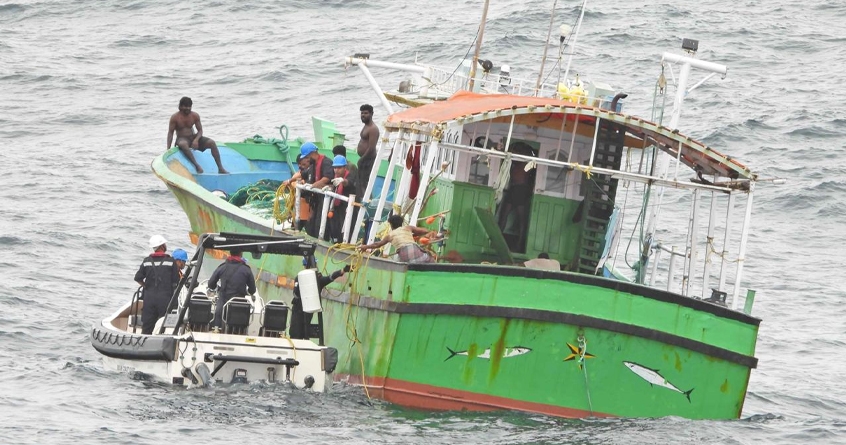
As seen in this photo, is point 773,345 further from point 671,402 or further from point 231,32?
point 231,32

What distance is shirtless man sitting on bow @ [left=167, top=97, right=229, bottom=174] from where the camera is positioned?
24094 millimetres

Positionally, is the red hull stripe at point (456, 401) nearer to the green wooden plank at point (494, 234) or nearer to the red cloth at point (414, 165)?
the green wooden plank at point (494, 234)

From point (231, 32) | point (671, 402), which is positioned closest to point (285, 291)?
point (671, 402)

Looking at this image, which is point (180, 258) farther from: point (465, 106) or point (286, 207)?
point (465, 106)

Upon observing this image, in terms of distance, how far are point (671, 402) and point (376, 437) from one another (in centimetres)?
334

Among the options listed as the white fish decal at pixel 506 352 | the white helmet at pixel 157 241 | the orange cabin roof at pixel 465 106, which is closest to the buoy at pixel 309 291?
the white fish decal at pixel 506 352

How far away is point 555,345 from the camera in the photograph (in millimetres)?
15141

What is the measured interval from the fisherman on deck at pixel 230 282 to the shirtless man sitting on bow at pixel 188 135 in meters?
7.65

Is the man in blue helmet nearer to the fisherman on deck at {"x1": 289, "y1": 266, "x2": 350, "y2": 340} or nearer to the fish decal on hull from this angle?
the fisherman on deck at {"x1": 289, "y1": 266, "x2": 350, "y2": 340}

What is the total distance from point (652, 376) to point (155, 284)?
20.0ft

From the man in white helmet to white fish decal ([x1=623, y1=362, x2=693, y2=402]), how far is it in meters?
5.73

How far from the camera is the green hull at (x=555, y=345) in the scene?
49.3ft

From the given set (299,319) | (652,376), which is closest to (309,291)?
(299,319)

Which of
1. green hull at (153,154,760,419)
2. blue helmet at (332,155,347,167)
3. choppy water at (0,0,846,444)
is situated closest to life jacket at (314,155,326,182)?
blue helmet at (332,155,347,167)
